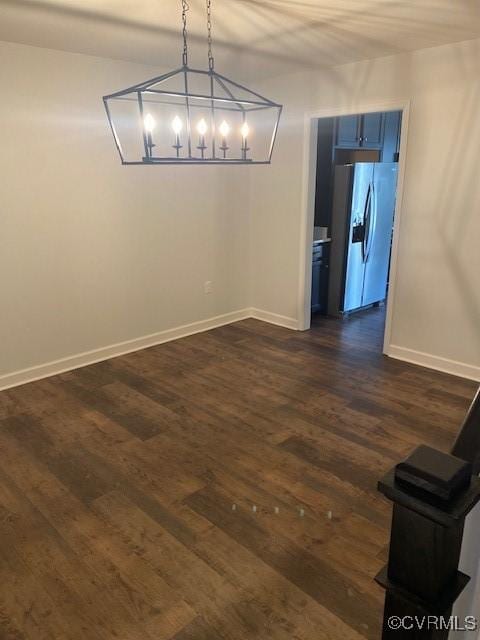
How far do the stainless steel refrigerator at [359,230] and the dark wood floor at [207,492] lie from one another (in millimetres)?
1312

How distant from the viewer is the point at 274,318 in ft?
17.7

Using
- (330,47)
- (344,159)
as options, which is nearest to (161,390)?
(330,47)

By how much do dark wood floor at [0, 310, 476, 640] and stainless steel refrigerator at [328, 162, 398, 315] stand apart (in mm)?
1312

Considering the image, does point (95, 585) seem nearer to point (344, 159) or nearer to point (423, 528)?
point (423, 528)

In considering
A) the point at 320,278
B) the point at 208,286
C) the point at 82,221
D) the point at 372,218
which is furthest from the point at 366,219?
the point at 82,221

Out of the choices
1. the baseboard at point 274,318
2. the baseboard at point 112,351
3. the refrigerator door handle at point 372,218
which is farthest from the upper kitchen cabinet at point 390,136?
the baseboard at point 112,351

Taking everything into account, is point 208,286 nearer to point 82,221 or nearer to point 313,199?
point 313,199

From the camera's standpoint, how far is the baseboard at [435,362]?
393cm

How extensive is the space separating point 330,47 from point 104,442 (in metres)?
3.18

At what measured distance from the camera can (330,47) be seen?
359cm

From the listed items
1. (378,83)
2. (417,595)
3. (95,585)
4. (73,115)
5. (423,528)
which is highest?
(378,83)

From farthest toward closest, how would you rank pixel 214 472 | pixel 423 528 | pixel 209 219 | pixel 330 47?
pixel 209 219 < pixel 330 47 < pixel 214 472 < pixel 423 528

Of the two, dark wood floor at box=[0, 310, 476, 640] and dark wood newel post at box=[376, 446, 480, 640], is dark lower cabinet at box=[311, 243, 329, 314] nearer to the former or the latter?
dark wood floor at box=[0, 310, 476, 640]

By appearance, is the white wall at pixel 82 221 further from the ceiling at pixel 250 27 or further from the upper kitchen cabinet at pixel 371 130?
the upper kitchen cabinet at pixel 371 130
